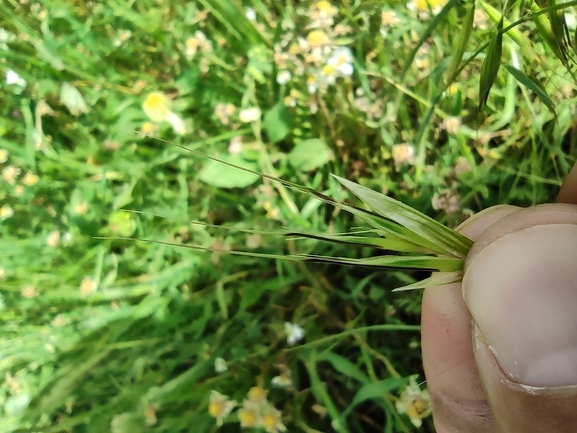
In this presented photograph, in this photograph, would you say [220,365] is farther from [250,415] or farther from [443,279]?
[443,279]

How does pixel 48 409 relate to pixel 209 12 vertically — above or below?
below

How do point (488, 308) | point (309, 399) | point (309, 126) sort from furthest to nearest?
point (309, 126), point (309, 399), point (488, 308)

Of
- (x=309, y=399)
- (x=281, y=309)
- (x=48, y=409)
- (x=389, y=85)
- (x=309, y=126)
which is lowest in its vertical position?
(x=48, y=409)

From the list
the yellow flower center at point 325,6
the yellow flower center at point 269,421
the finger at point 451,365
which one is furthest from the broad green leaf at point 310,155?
the yellow flower center at point 269,421

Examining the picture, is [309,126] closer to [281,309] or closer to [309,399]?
[281,309]

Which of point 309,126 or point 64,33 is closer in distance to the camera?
point 309,126

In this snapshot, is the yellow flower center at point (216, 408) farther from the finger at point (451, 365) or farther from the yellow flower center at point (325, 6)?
the yellow flower center at point (325, 6)

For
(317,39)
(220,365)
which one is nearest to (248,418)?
(220,365)

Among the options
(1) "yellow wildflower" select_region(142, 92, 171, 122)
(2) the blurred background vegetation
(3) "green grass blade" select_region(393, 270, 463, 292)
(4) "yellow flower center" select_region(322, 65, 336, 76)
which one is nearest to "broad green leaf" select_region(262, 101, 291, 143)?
(2) the blurred background vegetation

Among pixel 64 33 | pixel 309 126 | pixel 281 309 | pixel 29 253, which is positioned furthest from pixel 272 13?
pixel 29 253
